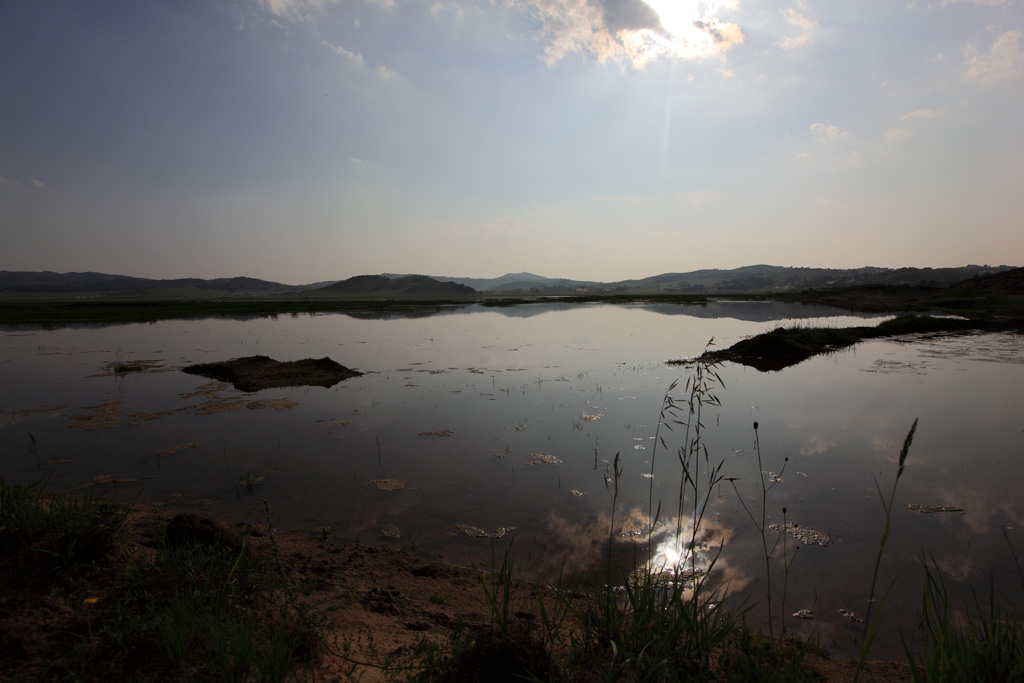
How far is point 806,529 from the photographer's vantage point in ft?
20.3

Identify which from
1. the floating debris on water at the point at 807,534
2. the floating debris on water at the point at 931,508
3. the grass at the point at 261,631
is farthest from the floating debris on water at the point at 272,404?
the floating debris on water at the point at 931,508

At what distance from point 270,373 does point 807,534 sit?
→ 16387 mm

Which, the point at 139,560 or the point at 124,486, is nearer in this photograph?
the point at 139,560

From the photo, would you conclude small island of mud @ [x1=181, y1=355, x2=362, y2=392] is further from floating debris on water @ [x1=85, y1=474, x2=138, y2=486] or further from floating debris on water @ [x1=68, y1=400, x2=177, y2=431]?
floating debris on water @ [x1=85, y1=474, x2=138, y2=486]

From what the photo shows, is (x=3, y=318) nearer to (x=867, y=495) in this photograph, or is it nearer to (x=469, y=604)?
(x=469, y=604)

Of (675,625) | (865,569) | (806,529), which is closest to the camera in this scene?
(675,625)

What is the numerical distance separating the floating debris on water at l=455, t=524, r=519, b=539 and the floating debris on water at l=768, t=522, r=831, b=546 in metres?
3.61

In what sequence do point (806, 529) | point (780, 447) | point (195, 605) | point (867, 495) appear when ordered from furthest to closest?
point (780, 447)
point (867, 495)
point (806, 529)
point (195, 605)

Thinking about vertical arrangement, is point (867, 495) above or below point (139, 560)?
below

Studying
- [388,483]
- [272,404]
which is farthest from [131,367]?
[388,483]

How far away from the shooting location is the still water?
5637 millimetres

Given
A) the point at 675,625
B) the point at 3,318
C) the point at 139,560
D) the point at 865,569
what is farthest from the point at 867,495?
the point at 3,318

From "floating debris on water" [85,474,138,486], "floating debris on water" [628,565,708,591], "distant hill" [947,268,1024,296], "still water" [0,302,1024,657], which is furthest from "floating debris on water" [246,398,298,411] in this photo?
"distant hill" [947,268,1024,296]

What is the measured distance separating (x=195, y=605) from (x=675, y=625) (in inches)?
144
